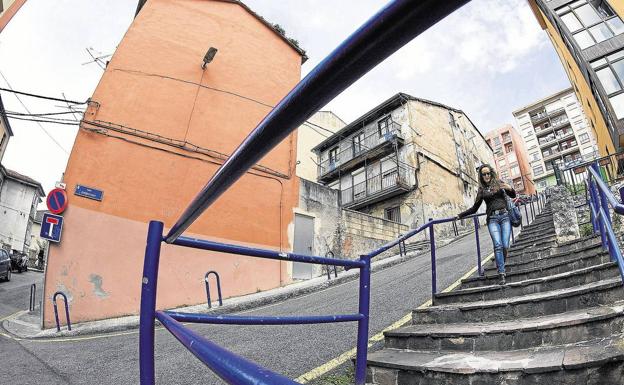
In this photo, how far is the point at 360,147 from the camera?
1039 inches

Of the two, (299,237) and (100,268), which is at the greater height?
(299,237)

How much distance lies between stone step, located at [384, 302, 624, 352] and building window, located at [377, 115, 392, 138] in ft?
75.3

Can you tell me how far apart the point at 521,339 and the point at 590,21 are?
18852mm

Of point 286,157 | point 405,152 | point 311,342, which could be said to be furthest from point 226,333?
point 405,152

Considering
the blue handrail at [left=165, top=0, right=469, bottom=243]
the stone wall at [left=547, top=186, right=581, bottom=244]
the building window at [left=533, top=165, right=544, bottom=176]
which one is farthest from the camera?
the building window at [left=533, top=165, right=544, bottom=176]

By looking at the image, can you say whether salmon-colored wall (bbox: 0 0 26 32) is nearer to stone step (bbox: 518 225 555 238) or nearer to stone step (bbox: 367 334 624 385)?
stone step (bbox: 367 334 624 385)

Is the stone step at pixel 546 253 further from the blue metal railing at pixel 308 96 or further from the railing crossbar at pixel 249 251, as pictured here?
the blue metal railing at pixel 308 96

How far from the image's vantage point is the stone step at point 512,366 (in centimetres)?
187

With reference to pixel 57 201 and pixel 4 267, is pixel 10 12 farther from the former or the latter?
pixel 4 267

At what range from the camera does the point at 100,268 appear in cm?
835

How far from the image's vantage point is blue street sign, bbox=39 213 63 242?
794cm

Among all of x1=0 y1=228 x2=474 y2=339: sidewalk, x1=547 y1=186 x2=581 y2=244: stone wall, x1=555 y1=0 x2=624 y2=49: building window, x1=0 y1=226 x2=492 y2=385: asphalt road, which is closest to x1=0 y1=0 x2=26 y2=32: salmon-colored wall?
x1=0 y1=228 x2=474 y2=339: sidewalk

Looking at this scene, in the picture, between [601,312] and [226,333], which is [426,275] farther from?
[601,312]

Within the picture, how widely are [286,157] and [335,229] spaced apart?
4.02 meters
